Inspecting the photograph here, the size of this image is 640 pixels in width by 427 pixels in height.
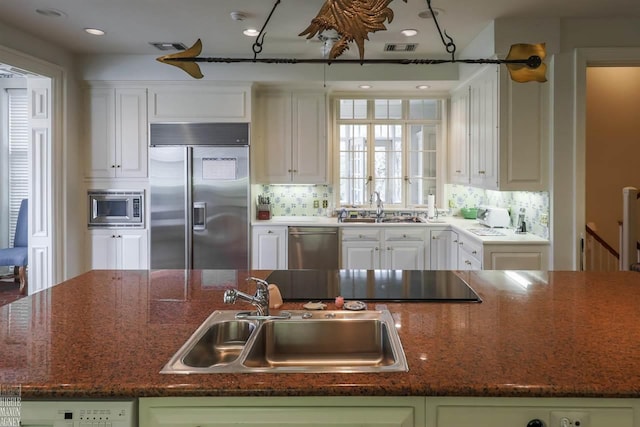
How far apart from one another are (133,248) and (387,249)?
8.53 ft

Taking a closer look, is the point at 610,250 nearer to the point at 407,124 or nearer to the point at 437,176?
the point at 437,176

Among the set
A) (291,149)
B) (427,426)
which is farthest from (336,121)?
(427,426)

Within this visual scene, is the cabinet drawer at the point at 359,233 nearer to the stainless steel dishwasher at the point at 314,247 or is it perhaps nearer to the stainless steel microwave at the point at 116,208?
the stainless steel dishwasher at the point at 314,247

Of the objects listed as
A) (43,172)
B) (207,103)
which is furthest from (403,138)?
(43,172)

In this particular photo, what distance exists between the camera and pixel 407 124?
219 inches

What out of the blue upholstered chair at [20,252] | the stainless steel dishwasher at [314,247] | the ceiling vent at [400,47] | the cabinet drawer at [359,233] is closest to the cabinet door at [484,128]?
the ceiling vent at [400,47]

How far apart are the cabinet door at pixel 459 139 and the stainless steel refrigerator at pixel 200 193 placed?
2152 millimetres

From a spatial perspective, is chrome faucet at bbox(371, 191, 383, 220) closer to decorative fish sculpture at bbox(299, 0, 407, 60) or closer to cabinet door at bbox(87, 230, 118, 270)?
cabinet door at bbox(87, 230, 118, 270)

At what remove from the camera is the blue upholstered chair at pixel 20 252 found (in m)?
5.30

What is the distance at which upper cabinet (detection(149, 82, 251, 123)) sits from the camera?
4809mm

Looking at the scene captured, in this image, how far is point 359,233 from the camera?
16.0 ft

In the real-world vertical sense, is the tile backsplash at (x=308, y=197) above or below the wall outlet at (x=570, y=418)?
above

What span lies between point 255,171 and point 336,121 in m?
1.16

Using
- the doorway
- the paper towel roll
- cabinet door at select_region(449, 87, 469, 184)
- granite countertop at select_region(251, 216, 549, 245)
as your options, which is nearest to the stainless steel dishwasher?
granite countertop at select_region(251, 216, 549, 245)
